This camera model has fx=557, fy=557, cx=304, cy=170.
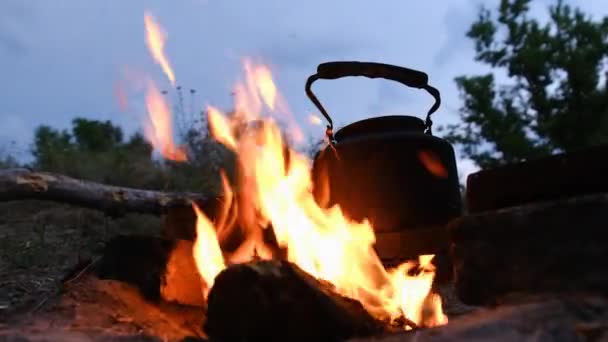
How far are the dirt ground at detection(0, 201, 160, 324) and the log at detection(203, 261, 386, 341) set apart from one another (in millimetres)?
932

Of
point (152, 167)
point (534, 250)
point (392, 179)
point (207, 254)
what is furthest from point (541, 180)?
point (152, 167)

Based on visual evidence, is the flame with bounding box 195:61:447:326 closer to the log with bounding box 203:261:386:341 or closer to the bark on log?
the log with bounding box 203:261:386:341

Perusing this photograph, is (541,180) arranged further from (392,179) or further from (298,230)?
(298,230)

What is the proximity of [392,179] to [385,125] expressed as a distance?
0.33m

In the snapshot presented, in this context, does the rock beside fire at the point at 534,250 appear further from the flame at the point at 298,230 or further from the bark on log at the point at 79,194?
the bark on log at the point at 79,194

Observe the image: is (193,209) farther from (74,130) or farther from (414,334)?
(74,130)

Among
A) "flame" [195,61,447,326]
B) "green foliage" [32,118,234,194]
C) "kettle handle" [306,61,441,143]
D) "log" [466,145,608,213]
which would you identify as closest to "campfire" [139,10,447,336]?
"flame" [195,61,447,326]

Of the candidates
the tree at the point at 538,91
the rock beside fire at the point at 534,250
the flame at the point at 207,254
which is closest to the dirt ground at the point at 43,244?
the flame at the point at 207,254

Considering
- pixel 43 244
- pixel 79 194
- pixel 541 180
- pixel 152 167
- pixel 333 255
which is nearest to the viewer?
pixel 541 180

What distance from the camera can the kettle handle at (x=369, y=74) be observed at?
287cm

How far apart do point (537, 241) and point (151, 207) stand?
9.37 ft

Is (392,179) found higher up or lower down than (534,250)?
higher up

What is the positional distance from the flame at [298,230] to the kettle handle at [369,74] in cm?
31

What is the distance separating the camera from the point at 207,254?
281 cm
